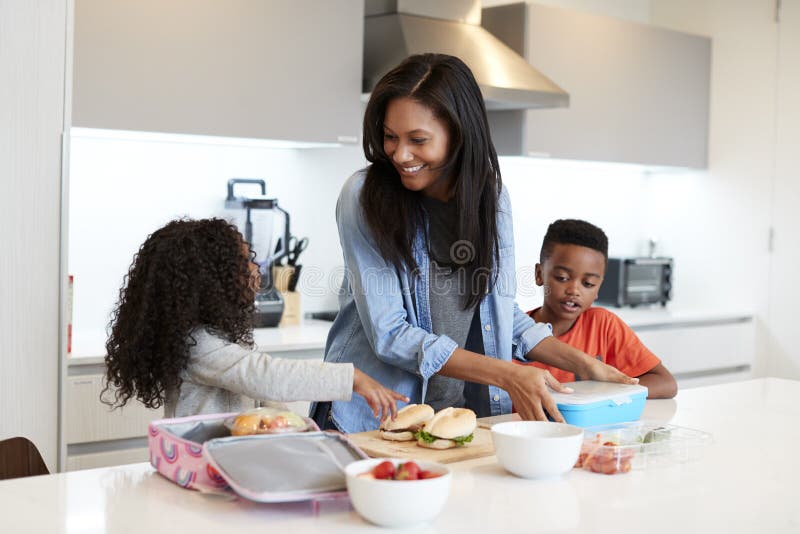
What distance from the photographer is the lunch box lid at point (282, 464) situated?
109 centimetres

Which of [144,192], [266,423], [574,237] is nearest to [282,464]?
[266,423]

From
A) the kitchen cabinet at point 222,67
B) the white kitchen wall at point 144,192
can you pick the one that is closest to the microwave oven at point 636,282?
the white kitchen wall at point 144,192

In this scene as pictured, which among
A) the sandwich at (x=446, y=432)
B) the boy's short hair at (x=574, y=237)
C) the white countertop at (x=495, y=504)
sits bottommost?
the white countertop at (x=495, y=504)

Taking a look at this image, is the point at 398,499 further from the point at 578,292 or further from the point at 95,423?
the point at 95,423

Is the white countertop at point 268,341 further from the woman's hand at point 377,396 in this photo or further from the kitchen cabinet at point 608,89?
the woman's hand at point 377,396

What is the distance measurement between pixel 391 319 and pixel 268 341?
1.28 meters

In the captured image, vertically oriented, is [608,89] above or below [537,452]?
above

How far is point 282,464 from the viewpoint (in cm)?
113

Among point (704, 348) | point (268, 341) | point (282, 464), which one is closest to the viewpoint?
point (282, 464)

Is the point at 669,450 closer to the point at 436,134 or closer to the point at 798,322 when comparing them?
the point at 436,134

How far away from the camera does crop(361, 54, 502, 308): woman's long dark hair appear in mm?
1680

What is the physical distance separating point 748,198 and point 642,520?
3.53 m

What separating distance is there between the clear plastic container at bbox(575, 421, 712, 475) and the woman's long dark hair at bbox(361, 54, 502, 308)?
0.42 metres

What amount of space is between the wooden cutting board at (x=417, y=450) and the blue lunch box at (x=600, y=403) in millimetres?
164
